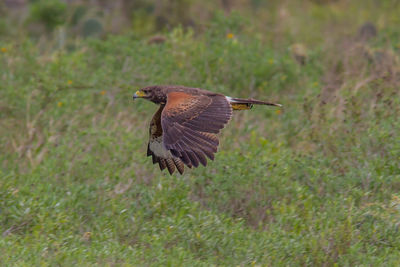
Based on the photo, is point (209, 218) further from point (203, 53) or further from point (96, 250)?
point (203, 53)

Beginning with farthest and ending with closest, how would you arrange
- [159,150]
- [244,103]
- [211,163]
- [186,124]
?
[211,163] → [244,103] → [159,150] → [186,124]

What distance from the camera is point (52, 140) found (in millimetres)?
7797

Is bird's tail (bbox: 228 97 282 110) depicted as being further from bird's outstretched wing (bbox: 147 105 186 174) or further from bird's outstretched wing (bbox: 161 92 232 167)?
bird's outstretched wing (bbox: 147 105 186 174)

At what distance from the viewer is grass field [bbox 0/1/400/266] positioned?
5.52m

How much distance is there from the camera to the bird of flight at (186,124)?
563 cm

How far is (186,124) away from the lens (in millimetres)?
5801

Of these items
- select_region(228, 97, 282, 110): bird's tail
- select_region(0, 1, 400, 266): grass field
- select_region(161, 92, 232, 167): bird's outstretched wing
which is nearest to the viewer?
select_region(0, 1, 400, 266): grass field

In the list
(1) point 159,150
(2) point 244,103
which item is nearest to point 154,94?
(1) point 159,150

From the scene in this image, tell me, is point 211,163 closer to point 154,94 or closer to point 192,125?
point 154,94

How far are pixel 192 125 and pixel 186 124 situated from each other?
6 cm

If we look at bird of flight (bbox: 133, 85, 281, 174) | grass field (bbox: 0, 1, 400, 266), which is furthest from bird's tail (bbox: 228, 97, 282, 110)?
grass field (bbox: 0, 1, 400, 266)

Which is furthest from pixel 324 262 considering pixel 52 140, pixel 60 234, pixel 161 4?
pixel 161 4

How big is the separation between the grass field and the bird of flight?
44 centimetres

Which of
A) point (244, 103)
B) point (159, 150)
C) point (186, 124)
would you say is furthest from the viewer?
point (244, 103)
